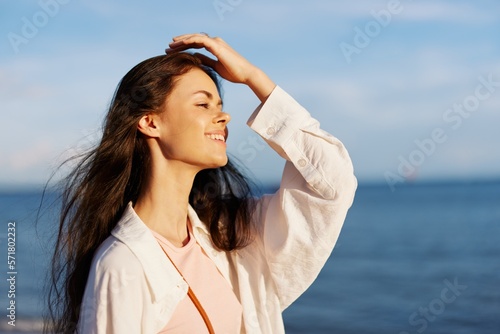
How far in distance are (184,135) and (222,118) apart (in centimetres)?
13

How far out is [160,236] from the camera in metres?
2.34

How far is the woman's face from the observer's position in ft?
7.68

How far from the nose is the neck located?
0.60ft

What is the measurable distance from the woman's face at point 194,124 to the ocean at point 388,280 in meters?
0.65

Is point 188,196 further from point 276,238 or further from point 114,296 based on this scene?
point 114,296

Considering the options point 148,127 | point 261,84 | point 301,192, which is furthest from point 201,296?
point 261,84

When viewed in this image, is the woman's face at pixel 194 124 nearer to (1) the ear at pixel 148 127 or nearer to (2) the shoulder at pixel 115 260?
(1) the ear at pixel 148 127

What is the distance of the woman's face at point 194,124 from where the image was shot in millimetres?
2340

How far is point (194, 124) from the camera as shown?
2344 mm

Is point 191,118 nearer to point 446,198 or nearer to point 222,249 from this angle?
point 222,249

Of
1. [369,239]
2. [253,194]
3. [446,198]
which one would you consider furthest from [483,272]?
[446,198]

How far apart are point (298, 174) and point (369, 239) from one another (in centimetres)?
1557

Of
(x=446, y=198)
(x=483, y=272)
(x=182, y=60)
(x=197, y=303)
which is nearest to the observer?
(x=197, y=303)

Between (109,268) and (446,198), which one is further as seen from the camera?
(446,198)
